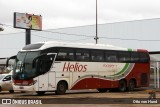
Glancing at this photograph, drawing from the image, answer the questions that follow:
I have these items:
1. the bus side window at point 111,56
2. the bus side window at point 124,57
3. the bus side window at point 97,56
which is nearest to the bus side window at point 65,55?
the bus side window at point 97,56

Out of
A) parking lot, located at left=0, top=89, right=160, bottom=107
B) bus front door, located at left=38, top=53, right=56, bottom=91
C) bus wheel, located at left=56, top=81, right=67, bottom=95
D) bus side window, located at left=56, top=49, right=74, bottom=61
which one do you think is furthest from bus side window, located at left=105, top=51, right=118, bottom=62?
bus front door, located at left=38, top=53, right=56, bottom=91

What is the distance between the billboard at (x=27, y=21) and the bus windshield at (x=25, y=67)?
36.6 m

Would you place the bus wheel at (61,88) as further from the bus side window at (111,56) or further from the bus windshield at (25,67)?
the bus side window at (111,56)

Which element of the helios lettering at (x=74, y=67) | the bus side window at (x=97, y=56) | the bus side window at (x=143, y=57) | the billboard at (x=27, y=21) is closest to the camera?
the helios lettering at (x=74, y=67)

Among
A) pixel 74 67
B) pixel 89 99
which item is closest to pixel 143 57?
pixel 74 67

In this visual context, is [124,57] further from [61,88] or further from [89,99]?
[89,99]

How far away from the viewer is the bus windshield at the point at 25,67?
2547cm

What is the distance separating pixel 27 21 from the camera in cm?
6469

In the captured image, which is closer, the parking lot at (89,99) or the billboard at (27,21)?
the parking lot at (89,99)

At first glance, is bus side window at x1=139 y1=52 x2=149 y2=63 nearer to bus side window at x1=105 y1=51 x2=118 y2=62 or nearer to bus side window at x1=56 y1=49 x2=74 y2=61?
bus side window at x1=105 y1=51 x2=118 y2=62

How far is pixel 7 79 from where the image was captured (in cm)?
3072

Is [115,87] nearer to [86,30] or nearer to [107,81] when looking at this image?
[107,81]

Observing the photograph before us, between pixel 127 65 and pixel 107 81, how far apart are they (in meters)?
2.49

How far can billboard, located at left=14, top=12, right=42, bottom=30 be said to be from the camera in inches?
2463
